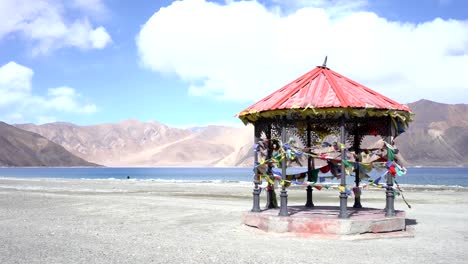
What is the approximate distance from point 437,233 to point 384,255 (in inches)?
161

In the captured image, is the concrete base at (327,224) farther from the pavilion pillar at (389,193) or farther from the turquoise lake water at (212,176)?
the turquoise lake water at (212,176)

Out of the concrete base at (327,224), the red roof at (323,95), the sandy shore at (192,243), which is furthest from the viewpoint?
the red roof at (323,95)

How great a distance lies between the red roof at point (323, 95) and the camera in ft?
43.2

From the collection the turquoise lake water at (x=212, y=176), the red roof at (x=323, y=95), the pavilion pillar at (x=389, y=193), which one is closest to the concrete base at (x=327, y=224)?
the pavilion pillar at (x=389, y=193)

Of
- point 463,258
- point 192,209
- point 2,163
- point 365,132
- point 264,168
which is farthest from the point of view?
point 2,163

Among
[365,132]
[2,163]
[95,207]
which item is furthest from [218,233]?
[2,163]

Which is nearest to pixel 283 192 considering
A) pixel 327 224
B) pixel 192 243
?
pixel 327 224

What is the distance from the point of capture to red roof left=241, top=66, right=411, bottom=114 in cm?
1316

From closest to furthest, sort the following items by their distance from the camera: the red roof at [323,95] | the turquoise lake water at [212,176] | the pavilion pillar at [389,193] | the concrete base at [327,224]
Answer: the concrete base at [327,224], the red roof at [323,95], the pavilion pillar at [389,193], the turquoise lake water at [212,176]

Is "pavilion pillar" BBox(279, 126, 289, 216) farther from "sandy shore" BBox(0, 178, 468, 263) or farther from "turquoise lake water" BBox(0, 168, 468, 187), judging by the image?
"turquoise lake water" BBox(0, 168, 468, 187)

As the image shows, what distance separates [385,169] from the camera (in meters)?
14.4

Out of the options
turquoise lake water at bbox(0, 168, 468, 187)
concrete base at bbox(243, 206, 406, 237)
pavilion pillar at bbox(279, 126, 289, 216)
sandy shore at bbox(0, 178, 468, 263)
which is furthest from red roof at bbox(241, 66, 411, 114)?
turquoise lake water at bbox(0, 168, 468, 187)

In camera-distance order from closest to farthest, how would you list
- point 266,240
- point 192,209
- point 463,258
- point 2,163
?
point 463,258 → point 266,240 → point 192,209 → point 2,163

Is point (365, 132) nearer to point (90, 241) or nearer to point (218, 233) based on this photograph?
point (218, 233)
